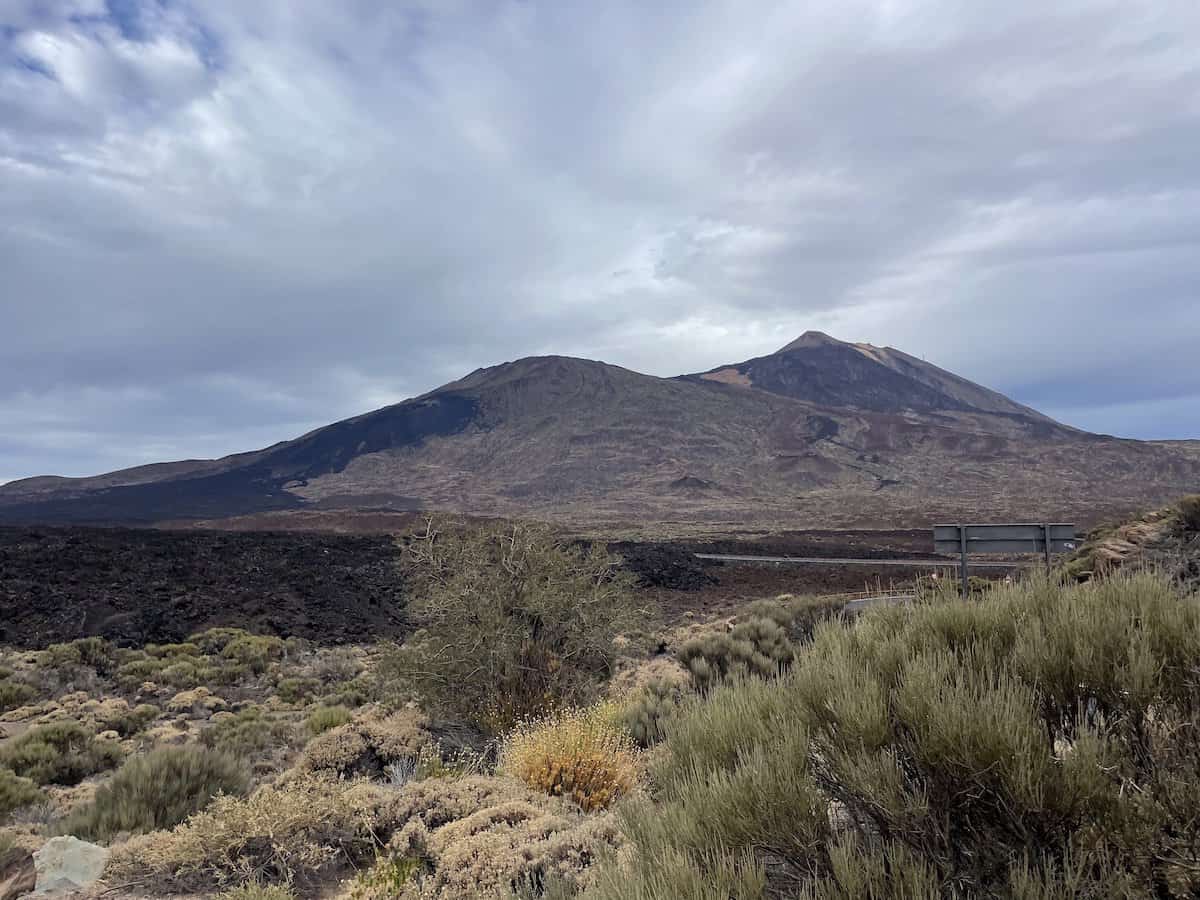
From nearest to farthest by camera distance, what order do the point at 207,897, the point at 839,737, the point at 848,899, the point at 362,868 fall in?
the point at 848,899 < the point at 839,737 < the point at 207,897 < the point at 362,868

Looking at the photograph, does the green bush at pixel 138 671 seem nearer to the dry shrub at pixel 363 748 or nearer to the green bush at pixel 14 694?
the green bush at pixel 14 694

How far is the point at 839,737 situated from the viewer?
2.87m

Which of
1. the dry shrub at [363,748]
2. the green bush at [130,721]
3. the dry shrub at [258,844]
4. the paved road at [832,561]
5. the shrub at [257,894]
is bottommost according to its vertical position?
the paved road at [832,561]

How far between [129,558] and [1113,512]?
3041 inches

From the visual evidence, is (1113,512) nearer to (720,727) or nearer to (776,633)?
(776,633)

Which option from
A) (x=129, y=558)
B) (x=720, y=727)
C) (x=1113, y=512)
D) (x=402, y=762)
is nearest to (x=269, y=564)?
(x=129, y=558)

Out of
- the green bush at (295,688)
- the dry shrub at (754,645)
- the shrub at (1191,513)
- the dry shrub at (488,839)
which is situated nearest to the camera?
the dry shrub at (488,839)

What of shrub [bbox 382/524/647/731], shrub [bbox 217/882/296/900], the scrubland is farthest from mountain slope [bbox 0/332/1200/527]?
shrub [bbox 217/882/296/900]

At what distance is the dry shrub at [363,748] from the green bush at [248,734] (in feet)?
6.19

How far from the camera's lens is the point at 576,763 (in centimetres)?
551

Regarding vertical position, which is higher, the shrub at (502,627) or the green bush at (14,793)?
the shrub at (502,627)

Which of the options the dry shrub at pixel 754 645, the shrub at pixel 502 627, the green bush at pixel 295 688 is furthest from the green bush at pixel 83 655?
the dry shrub at pixel 754 645

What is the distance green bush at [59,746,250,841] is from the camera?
5832 millimetres

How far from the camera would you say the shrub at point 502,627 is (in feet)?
28.9
